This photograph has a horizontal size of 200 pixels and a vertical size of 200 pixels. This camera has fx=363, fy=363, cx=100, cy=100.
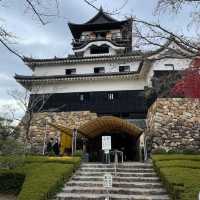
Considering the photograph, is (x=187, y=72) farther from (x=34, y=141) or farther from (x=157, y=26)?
(x=34, y=141)

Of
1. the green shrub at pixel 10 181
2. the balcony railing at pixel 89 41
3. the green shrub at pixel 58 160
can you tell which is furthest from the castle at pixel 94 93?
the green shrub at pixel 10 181

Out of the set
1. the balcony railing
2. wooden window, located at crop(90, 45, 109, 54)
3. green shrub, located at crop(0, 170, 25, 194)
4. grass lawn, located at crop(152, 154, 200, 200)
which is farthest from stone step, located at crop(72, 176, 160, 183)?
wooden window, located at crop(90, 45, 109, 54)

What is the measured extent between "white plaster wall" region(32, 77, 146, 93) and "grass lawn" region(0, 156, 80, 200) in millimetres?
12900

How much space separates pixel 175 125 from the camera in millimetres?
23875

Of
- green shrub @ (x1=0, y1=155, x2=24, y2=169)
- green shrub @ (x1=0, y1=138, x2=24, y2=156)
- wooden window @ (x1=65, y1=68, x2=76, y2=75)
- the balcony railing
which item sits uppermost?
the balcony railing

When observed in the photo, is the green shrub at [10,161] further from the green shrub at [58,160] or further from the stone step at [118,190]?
the stone step at [118,190]

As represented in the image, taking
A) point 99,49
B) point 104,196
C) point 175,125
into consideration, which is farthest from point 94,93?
point 104,196

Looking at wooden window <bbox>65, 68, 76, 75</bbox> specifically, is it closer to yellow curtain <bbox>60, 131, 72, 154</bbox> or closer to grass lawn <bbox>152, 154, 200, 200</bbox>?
yellow curtain <bbox>60, 131, 72, 154</bbox>

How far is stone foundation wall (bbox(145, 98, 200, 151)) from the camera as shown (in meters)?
23.2

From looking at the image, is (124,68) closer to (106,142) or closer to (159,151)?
(159,151)

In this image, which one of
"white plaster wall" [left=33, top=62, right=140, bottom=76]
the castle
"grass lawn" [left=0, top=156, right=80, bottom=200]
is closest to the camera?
"grass lawn" [left=0, top=156, right=80, bottom=200]

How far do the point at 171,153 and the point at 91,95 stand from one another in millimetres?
12031

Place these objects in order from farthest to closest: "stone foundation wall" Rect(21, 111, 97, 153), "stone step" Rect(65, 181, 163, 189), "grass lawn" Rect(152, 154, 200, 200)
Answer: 1. "stone foundation wall" Rect(21, 111, 97, 153)
2. "stone step" Rect(65, 181, 163, 189)
3. "grass lawn" Rect(152, 154, 200, 200)

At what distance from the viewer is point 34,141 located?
95.3 feet
